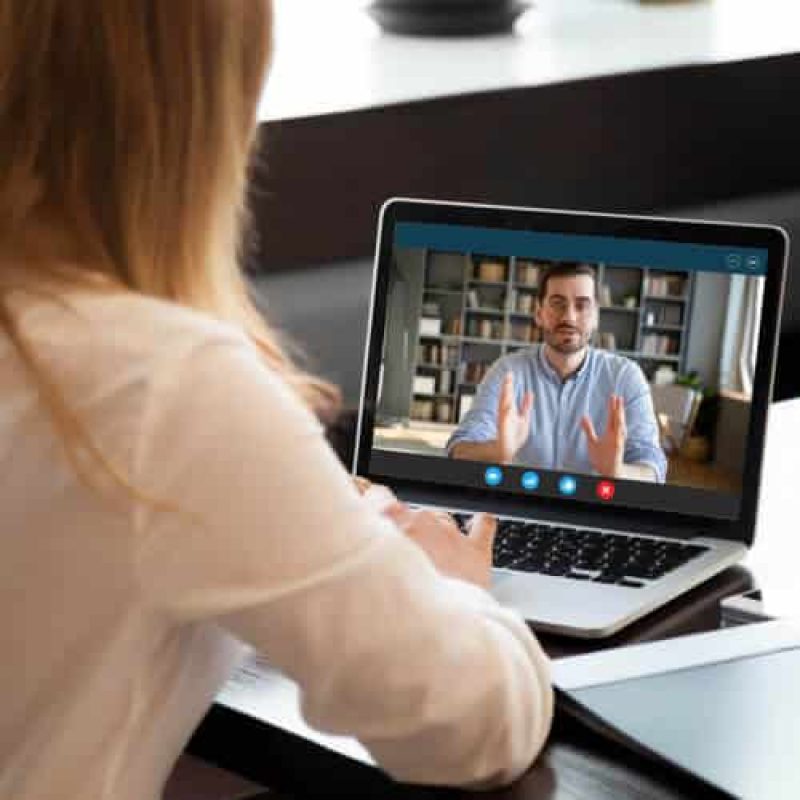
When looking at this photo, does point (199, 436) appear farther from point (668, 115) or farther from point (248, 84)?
point (668, 115)

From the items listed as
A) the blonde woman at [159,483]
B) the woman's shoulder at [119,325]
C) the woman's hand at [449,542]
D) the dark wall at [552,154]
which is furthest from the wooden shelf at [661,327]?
the dark wall at [552,154]

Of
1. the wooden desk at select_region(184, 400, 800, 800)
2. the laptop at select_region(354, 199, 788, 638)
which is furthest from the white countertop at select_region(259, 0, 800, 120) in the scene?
the wooden desk at select_region(184, 400, 800, 800)

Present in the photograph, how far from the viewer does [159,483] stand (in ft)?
2.95

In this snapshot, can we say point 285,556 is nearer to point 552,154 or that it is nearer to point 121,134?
point 121,134

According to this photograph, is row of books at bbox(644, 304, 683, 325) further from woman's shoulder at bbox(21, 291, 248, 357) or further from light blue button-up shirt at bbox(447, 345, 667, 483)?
woman's shoulder at bbox(21, 291, 248, 357)

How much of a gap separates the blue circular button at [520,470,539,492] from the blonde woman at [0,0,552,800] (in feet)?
1.52

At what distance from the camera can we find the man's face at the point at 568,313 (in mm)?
1454

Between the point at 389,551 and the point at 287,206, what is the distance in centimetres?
137

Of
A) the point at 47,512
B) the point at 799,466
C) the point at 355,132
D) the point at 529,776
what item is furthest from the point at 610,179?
the point at 47,512

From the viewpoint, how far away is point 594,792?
1082 millimetres

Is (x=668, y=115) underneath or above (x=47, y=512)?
above

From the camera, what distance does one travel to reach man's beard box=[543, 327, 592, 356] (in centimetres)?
145

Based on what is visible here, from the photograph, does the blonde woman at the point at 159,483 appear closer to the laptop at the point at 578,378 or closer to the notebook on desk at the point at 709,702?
the notebook on desk at the point at 709,702

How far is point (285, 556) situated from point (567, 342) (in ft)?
1.95
